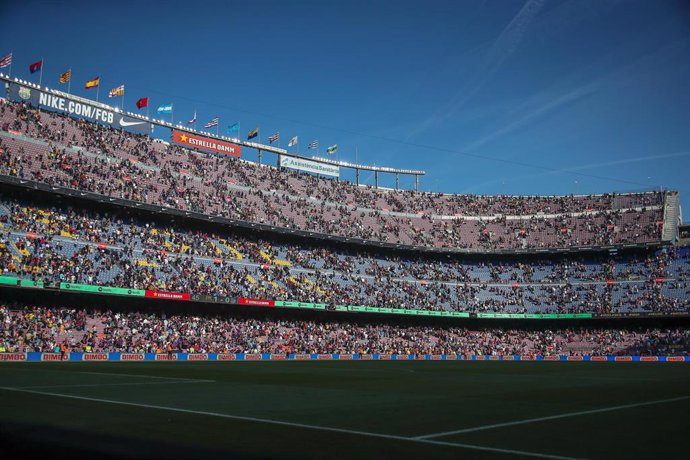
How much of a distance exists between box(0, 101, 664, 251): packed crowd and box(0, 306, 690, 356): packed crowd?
1318cm

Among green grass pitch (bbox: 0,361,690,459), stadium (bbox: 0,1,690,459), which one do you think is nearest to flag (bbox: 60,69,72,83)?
stadium (bbox: 0,1,690,459)

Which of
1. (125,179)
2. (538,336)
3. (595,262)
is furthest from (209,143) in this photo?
(595,262)

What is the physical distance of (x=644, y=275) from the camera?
86375mm

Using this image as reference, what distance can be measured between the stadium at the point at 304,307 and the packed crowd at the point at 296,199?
351mm

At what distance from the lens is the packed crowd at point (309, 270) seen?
53.5 meters

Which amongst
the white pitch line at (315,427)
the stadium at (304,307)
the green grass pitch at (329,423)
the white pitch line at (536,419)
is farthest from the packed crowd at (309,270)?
the white pitch line at (536,419)

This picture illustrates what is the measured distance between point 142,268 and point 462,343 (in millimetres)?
44279

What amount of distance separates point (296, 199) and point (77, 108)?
3122 cm

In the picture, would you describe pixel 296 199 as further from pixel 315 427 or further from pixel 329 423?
pixel 315 427

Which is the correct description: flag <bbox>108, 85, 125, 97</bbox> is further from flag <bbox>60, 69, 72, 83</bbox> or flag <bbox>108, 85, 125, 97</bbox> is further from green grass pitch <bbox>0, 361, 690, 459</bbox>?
green grass pitch <bbox>0, 361, 690, 459</bbox>

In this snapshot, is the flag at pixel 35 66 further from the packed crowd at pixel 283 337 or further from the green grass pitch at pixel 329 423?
the green grass pitch at pixel 329 423

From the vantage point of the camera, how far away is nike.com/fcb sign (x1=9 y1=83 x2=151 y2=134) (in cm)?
6356

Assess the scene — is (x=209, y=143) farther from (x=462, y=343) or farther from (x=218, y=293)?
(x=462, y=343)

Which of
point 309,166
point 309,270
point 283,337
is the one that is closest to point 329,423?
point 283,337
